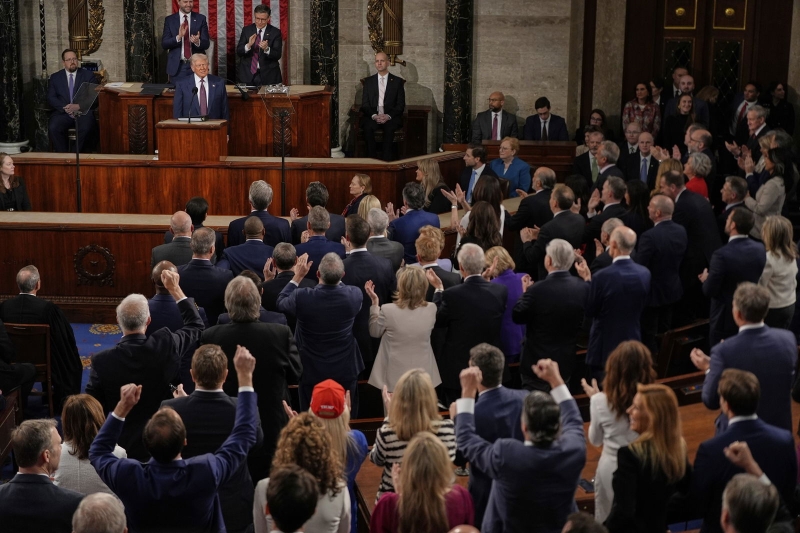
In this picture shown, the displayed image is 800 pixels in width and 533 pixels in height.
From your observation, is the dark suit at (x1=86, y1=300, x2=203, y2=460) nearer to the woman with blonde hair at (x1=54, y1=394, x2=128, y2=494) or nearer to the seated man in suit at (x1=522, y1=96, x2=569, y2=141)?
the woman with blonde hair at (x1=54, y1=394, x2=128, y2=494)

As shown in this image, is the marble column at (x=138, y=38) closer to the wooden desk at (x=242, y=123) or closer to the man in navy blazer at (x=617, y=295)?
the wooden desk at (x=242, y=123)

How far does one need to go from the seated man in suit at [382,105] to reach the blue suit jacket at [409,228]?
4804 millimetres

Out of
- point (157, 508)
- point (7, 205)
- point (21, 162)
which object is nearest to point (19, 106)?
point (21, 162)

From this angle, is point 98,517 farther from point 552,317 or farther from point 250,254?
point 250,254

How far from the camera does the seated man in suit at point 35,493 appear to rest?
15.0 feet

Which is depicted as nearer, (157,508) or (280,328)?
(157,508)

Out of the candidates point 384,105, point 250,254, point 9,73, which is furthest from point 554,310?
point 9,73

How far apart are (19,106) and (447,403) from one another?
32.4 feet

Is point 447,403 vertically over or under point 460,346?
under

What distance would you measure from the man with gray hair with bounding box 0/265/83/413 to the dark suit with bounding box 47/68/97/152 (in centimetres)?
581

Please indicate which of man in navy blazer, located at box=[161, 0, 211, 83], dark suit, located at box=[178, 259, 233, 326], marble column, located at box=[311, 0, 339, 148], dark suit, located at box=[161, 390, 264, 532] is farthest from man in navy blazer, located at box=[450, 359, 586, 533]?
marble column, located at box=[311, 0, 339, 148]

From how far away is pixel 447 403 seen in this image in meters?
7.45

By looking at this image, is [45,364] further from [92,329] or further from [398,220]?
[398,220]

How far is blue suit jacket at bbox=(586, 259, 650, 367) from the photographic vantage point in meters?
7.09
